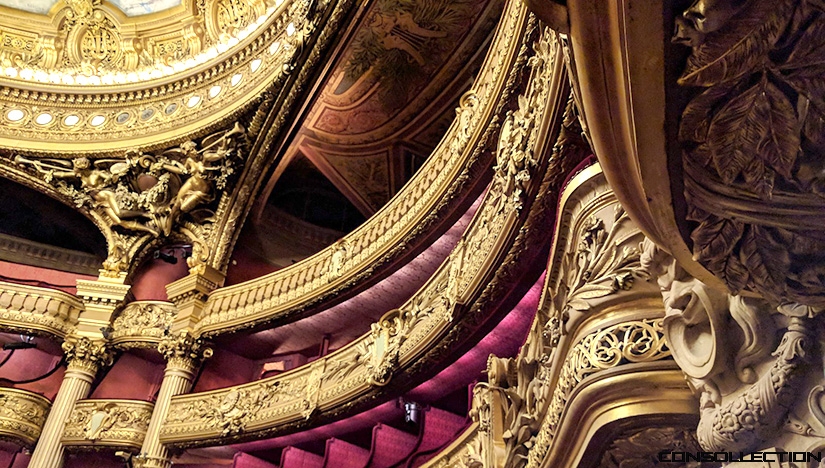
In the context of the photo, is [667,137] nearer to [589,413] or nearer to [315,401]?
[589,413]

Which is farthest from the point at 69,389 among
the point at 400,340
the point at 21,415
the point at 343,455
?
the point at 400,340

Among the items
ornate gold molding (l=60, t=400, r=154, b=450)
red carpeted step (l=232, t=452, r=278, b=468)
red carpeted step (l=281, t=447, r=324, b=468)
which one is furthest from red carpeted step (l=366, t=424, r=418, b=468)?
ornate gold molding (l=60, t=400, r=154, b=450)

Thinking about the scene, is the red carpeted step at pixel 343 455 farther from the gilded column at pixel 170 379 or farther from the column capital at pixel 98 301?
the column capital at pixel 98 301

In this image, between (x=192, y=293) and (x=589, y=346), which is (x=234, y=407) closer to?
(x=192, y=293)

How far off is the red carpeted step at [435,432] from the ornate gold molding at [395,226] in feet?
5.82

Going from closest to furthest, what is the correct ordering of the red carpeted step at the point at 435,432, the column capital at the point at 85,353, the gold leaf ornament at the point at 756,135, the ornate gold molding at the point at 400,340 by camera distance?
the gold leaf ornament at the point at 756,135
the ornate gold molding at the point at 400,340
the red carpeted step at the point at 435,432
the column capital at the point at 85,353

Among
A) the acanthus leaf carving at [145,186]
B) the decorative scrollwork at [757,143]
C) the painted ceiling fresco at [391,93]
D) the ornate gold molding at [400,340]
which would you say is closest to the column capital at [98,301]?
the acanthus leaf carving at [145,186]

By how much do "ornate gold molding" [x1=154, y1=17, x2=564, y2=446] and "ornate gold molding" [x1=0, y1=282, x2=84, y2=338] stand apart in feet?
8.07

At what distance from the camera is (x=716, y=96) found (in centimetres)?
102

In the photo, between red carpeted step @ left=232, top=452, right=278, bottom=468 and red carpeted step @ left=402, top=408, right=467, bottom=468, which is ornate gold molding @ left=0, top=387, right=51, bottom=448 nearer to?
red carpeted step @ left=232, top=452, right=278, bottom=468

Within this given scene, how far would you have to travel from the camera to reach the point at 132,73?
11508 millimetres

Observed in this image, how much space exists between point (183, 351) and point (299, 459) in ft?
8.30

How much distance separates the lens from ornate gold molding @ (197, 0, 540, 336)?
16.4 feet

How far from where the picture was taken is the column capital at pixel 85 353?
9.01 m
